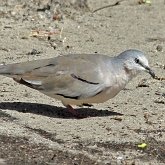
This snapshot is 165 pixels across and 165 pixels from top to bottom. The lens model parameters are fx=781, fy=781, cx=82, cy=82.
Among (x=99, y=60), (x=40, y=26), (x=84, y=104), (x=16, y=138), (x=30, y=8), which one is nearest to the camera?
(x=16, y=138)

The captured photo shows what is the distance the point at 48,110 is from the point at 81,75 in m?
0.55

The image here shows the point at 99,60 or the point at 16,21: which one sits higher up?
the point at 99,60

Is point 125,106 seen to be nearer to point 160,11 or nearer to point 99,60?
point 99,60

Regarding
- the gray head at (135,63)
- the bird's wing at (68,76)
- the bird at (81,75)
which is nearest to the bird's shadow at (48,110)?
the bird at (81,75)

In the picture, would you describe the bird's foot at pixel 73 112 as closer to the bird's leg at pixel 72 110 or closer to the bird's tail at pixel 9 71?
the bird's leg at pixel 72 110

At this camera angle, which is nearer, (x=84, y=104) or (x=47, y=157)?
(x=47, y=157)

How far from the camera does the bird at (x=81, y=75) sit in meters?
7.36

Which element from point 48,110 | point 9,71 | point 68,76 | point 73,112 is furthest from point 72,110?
point 9,71

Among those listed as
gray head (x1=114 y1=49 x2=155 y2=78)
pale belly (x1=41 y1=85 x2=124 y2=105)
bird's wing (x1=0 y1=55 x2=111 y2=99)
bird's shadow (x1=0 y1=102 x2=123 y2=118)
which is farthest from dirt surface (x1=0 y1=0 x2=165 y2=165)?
gray head (x1=114 y1=49 x2=155 y2=78)

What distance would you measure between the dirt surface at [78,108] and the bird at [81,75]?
26 centimetres

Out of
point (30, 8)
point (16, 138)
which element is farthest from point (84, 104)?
point (30, 8)

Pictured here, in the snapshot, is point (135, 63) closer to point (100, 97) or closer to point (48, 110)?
point (100, 97)

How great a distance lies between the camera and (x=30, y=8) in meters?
11.7

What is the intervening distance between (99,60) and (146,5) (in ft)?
16.7
